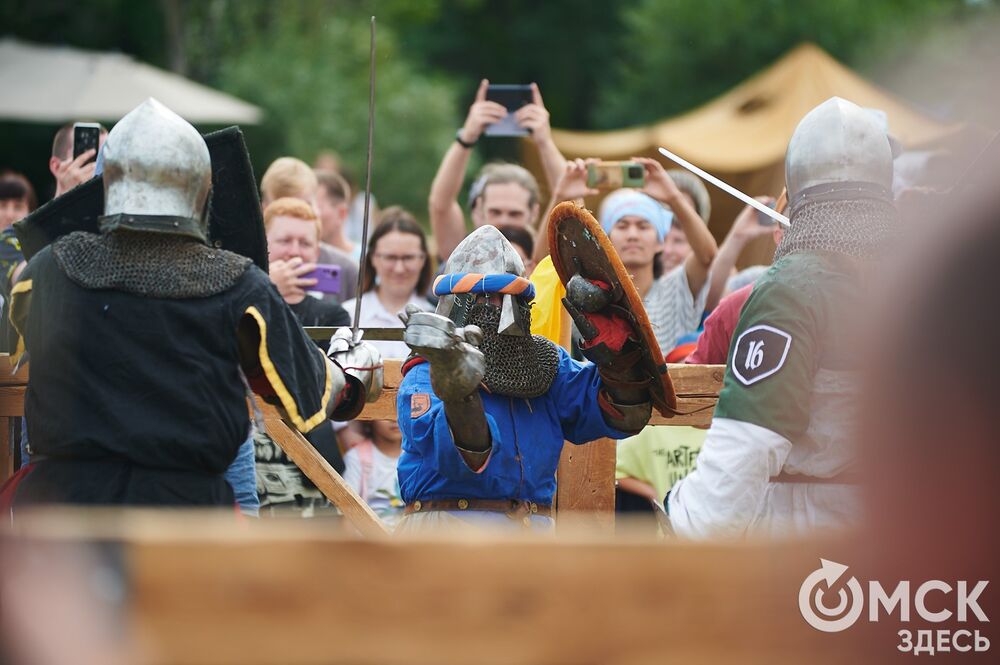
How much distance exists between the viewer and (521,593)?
2.21 m

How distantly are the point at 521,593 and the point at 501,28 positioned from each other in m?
34.2

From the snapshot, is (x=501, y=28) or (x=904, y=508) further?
(x=501, y=28)

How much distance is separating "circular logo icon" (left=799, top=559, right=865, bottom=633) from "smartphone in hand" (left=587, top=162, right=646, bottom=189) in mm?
3835

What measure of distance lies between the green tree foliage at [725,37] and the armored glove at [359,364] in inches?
908

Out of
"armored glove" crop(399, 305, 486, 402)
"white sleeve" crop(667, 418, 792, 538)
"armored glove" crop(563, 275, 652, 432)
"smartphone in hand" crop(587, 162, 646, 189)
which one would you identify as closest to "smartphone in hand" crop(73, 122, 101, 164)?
"smartphone in hand" crop(587, 162, 646, 189)

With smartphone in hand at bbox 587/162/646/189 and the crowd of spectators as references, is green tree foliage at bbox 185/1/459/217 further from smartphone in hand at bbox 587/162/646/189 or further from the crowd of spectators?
smartphone in hand at bbox 587/162/646/189

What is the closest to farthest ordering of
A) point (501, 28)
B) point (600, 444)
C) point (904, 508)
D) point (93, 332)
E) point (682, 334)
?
point (904, 508) < point (93, 332) < point (600, 444) < point (682, 334) < point (501, 28)

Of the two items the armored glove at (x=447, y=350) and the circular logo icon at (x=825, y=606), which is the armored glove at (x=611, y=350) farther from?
the circular logo icon at (x=825, y=606)

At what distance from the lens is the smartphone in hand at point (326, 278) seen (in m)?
6.06

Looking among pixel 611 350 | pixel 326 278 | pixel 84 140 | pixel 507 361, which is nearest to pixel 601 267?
pixel 611 350

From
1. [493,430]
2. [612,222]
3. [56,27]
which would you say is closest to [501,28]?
[56,27]

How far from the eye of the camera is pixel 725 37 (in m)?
27.0

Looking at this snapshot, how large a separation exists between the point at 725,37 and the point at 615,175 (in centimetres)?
2182

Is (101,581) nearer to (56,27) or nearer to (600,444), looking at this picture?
(600,444)
